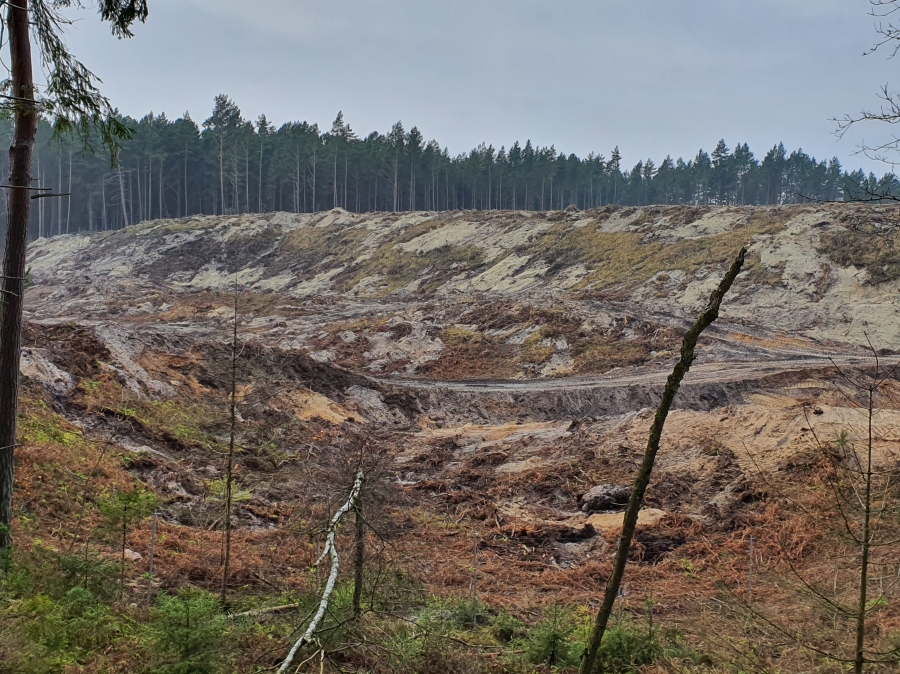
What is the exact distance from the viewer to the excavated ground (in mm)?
14844

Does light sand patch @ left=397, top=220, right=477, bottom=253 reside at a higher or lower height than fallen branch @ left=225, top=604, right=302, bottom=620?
higher

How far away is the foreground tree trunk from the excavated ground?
3208mm

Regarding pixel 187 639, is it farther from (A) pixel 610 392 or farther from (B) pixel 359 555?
(A) pixel 610 392

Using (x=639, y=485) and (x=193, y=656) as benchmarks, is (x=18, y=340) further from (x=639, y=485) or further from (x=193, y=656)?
(x=639, y=485)

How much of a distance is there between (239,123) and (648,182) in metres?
78.9

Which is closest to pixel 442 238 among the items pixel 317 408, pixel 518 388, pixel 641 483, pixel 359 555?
pixel 518 388

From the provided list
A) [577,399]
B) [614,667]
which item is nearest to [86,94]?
[614,667]

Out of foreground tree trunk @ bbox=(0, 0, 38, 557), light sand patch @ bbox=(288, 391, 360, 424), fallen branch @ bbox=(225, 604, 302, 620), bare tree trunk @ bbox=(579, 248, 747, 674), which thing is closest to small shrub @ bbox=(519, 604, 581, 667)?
fallen branch @ bbox=(225, 604, 302, 620)

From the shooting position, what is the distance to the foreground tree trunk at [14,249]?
8.59m

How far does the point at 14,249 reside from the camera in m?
9.02

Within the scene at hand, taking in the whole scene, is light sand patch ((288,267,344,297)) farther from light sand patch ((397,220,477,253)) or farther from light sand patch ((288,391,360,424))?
light sand patch ((288,391,360,424))

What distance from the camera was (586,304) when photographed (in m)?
42.0

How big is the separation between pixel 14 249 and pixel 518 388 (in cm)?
2533

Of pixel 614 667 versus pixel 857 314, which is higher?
pixel 857 314
